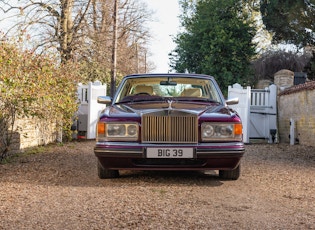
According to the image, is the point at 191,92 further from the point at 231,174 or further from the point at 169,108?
the point at 231,174

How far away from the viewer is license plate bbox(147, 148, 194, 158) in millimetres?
5246

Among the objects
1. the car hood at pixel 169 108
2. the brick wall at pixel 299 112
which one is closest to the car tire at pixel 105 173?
the car hood at pixel 169 108

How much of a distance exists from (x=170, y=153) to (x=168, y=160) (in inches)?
5.8

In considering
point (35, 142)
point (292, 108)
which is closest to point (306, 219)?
point (35, 142)

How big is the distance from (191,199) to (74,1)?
628 inches

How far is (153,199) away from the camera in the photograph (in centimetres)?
463

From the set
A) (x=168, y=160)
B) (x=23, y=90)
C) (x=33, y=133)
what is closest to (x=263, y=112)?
(x=33, y=133)

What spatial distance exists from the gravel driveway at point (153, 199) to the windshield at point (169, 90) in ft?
3.86

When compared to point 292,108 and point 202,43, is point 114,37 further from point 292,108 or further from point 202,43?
point 292,108

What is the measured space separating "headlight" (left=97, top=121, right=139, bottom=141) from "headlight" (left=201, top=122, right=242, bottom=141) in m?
0.85

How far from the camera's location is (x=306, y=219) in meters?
3.89

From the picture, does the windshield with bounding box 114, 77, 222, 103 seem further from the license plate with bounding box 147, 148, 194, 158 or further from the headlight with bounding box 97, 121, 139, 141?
the license plate with bounding box 147, 148, 194, 158

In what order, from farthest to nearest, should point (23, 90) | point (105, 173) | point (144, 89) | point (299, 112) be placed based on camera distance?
point (299, 112), point (23, 90), point (144, 89), point (105, 173)

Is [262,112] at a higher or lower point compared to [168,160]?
higher
